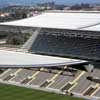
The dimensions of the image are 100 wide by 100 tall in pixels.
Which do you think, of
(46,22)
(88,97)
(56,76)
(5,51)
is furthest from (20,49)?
(88,97)

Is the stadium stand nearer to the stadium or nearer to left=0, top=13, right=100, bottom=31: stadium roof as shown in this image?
the stadium

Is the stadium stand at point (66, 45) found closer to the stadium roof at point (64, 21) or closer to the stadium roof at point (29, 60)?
the stadium roof at point (64, 21)

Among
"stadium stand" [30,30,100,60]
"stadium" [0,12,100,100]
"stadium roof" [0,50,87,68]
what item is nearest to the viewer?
"stadium" [0,12,100,100]

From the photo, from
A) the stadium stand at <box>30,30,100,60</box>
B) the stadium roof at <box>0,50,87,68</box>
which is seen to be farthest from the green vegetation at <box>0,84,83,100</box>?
the stadium stand at <box>30,30,100,60</box>

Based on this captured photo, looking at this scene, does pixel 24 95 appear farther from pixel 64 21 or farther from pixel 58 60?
pixel 64 21

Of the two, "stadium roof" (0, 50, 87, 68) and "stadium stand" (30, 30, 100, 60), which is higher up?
"stadium stand" (30, 30, 100, 60)

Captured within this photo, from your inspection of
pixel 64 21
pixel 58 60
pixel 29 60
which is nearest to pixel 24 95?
pixel 58 60

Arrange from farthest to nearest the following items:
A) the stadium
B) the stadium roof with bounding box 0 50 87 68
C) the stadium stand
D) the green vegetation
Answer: the stadium stand
the stadium roof with bounding box 0 50 87 68
the stadium
the green vegetation
